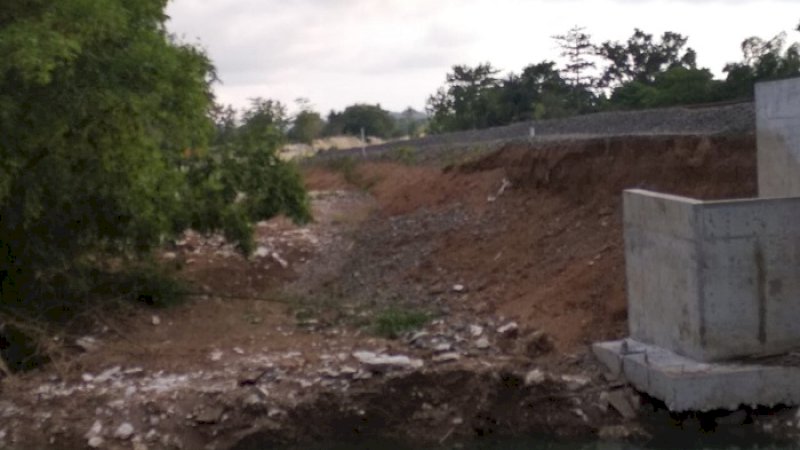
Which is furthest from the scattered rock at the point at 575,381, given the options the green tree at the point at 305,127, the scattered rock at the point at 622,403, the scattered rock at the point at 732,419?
the green tree at the point at 305,127

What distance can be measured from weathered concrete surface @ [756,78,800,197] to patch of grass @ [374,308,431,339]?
476 centimetres

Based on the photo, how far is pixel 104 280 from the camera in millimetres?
18203

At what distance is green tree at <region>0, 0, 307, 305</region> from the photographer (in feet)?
47.8

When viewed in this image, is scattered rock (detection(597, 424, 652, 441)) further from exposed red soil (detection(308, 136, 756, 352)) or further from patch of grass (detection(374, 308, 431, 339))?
patch of grass (detection(374, 308, 431, 339))

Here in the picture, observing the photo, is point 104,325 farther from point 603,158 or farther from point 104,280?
point 603,158

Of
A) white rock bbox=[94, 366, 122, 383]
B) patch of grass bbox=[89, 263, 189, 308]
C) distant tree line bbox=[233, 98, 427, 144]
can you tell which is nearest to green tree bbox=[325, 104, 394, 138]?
distant tree line bbox=[233, 98, 427, 144]

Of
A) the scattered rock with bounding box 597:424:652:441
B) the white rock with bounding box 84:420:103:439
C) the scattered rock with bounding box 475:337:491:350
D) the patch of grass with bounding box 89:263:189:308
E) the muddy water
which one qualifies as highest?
the patch of grass with bounding box 89:263:189:308

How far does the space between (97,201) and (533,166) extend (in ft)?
30.0

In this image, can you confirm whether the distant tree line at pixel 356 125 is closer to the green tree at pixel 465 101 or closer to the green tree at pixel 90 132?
the green tree at pixel 465 101

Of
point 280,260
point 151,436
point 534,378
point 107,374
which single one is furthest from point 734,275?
point 280,260

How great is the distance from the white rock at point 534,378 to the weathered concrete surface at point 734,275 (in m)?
1.48

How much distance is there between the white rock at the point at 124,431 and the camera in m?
13.8

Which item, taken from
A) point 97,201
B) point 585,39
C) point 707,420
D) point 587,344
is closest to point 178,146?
point 97,201

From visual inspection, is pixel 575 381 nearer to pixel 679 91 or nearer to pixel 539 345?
pixel 539 345
